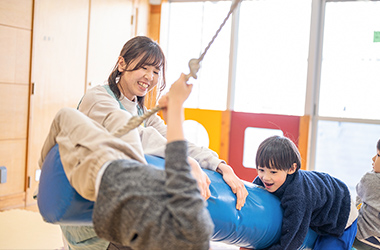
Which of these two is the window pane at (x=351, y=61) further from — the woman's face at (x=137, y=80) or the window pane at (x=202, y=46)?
the woman's face at (x=137, y=80)

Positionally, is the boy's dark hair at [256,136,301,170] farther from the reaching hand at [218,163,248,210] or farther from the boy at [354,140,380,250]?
the boy at [354,140,380,250]

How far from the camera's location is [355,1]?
4.09 m

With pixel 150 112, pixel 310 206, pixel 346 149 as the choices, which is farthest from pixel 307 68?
pixel 150 112

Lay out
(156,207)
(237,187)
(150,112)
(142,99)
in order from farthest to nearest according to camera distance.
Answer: (142,99) → (237,187) → (150,112) → (156,207)

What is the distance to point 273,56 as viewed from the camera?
14.6 feet

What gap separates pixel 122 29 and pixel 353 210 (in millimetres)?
3254

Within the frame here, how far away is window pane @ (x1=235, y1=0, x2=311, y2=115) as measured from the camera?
4.32m

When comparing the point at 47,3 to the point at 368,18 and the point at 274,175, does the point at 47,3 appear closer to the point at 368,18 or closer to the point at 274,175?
the point at 274,175

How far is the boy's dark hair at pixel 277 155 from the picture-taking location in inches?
69.1

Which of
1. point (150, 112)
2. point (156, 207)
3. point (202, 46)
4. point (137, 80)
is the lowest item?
point (156, 207)

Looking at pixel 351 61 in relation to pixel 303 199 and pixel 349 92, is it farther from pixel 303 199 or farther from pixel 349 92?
pixel 303 199

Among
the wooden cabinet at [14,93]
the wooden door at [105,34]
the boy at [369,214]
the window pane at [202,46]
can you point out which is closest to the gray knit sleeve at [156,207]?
the boy at [369,214]

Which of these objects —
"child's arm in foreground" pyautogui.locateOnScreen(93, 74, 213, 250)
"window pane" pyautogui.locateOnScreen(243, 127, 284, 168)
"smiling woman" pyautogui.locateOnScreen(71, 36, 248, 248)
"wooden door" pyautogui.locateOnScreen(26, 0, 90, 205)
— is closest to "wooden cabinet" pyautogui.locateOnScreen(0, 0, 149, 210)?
"wooden door" pyautogui.locateOnScreen(26, 0, 90, 205)

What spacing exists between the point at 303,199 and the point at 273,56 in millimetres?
2977
